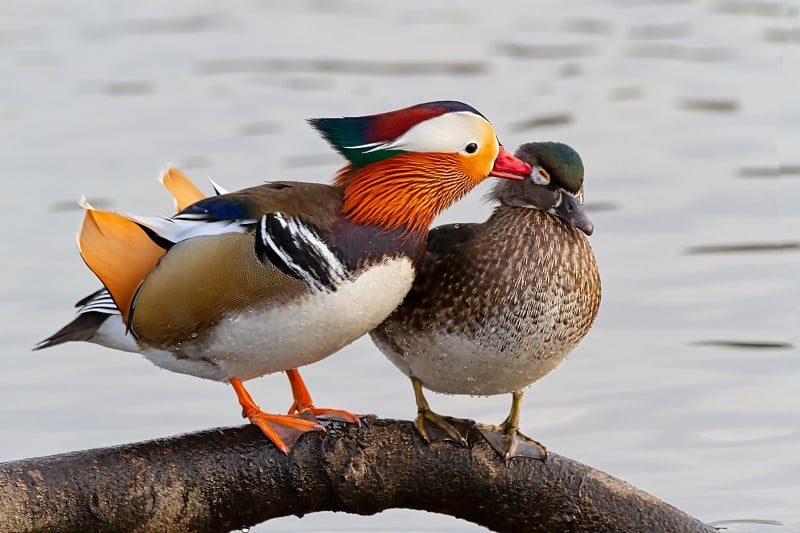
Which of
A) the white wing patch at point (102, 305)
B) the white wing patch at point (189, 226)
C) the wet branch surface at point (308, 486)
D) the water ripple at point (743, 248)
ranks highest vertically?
the water ripple at point (743, 248)

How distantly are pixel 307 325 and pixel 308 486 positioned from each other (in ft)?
1.39

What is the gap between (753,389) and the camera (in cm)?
732

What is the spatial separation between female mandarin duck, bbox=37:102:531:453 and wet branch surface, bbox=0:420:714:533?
0.10 meters

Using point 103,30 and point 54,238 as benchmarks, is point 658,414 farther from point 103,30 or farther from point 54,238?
point 103,30

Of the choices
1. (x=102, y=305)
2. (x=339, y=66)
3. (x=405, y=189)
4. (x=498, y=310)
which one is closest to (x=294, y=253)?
(x=405, y=189)

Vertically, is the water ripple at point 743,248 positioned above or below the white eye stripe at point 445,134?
above

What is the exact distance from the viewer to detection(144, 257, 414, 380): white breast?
4160 mm

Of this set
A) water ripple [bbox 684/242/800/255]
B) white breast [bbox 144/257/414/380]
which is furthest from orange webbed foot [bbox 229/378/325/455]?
water ripple [bbox 684/242/800/255]

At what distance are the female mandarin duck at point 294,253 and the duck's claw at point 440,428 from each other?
184mm

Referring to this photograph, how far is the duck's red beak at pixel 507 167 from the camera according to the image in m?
4.34

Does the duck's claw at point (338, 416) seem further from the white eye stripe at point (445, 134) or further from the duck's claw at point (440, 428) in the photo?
the white eye stripe at point (445, 134)

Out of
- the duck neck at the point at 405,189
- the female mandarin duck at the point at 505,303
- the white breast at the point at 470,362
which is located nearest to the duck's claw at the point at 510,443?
the female mandarin duck at the point at 505,303

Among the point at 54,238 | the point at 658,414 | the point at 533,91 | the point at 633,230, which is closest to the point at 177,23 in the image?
the point at 533,91

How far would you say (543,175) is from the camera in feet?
14.9
